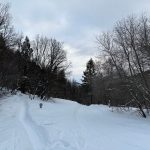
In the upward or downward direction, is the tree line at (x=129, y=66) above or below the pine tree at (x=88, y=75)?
below

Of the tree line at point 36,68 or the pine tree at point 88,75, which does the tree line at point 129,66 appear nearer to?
the tree line at point 36,68

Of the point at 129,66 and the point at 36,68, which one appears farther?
the point at 36,68

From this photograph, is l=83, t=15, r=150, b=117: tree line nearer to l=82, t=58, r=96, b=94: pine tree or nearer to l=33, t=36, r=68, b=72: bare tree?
l=33, t=36, r=68, b=72: bare tree

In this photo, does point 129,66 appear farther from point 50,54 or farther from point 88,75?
point 88,75

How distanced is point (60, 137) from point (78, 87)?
9818 centimetres

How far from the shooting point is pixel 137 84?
2797 centimetres

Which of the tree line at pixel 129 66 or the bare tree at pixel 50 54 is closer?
the tree line at pixel 129 66

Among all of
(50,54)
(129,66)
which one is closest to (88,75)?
(50,54)

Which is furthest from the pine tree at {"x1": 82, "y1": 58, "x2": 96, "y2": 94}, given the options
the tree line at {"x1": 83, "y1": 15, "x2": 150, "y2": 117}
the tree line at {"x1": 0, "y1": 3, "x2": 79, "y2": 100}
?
the tree line at {"x1": 83, "y1": 15, "x2": 150, "y2": 117}

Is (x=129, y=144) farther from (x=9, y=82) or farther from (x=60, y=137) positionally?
(x=9, y=82)

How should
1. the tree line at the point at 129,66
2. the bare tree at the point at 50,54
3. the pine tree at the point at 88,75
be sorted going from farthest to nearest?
1. the pine tree at the point at 88,75
2. the bare tree at the point at 50,54
3. the tree line at the point at 129,66

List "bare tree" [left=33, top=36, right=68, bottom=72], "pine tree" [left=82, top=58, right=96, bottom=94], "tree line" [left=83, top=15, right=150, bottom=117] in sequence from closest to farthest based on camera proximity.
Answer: "tree line" [left=83, top=15, right=150, bottom=117] < "bare tree" [left=33, top=36, right=68, bottom=72] < "pine tree" [left=82, top=58, right=96, bottom=94]

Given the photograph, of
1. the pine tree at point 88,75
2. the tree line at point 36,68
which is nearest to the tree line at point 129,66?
the tree line at point 36,68

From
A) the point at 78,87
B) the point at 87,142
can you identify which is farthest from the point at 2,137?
the point at 78,87
